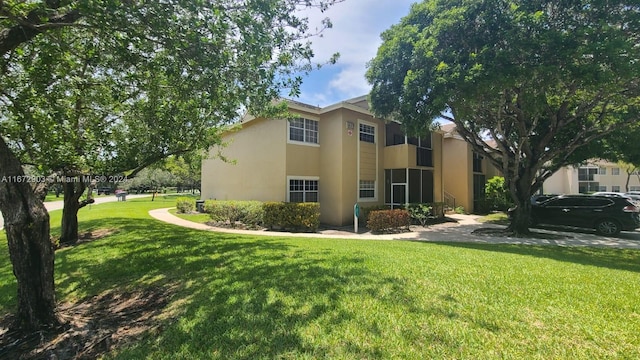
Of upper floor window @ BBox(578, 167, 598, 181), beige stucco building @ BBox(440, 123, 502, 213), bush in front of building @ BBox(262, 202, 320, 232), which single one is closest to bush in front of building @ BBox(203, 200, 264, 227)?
bush in front of building @ BBox(262, 202, 320, 232)

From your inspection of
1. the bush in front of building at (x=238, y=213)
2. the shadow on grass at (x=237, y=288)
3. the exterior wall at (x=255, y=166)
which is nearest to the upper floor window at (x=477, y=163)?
the exterior wall at (x=255, y=166)

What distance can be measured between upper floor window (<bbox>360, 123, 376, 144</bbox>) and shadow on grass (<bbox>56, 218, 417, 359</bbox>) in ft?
32.3

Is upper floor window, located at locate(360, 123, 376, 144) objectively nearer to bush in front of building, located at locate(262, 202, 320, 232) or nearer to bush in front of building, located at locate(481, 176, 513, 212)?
bush in front of building, located at locate(262, 202, 320, 232)

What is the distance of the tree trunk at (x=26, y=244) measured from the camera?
4430mm

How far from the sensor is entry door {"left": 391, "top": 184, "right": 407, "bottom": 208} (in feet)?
58.3

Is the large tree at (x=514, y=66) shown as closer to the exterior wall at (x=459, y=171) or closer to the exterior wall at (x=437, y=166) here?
the exterior wall at (x=437, y=166)

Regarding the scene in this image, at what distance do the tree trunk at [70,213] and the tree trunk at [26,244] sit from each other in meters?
7.16

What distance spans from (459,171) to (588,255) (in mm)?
14138

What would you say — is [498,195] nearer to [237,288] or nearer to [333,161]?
[333,161]

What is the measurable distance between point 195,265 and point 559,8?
13712mm

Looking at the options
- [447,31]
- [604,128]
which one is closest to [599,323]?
[447,31]

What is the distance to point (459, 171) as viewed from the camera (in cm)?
2284

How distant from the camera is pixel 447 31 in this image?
38.0 ft

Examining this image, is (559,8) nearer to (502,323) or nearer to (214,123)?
(502,323)
